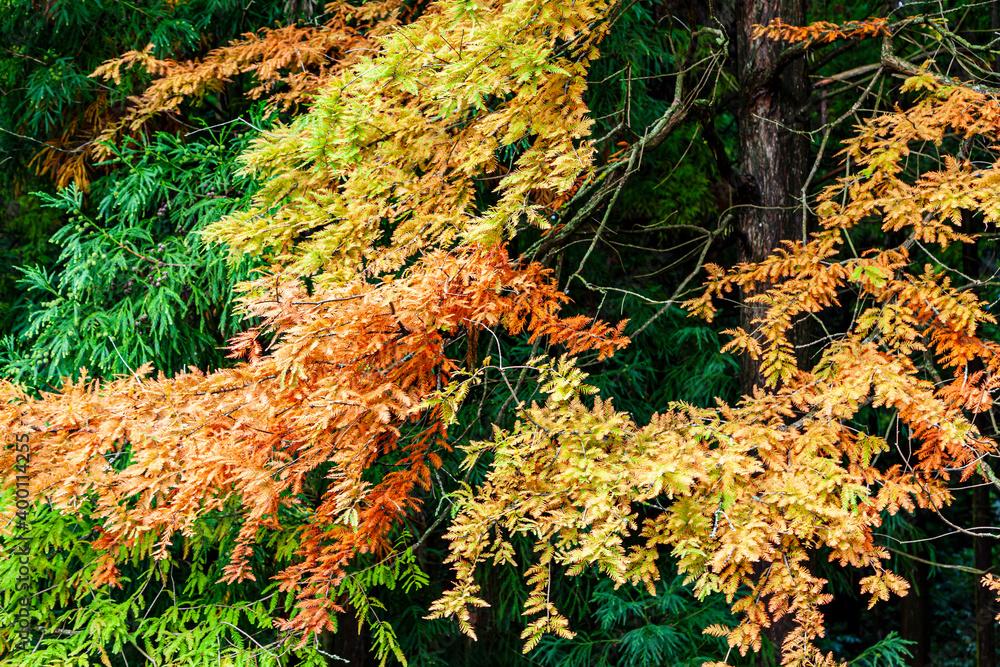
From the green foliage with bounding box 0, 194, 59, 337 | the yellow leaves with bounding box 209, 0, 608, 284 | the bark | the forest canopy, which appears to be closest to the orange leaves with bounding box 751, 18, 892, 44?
the forest canopy

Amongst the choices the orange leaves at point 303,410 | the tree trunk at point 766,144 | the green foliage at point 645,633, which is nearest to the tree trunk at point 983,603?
the green foliage at point 645,633

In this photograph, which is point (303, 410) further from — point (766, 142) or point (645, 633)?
point (645, 633)

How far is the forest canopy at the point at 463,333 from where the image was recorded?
9.49 feet

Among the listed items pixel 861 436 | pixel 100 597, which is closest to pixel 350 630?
pixel 100 597

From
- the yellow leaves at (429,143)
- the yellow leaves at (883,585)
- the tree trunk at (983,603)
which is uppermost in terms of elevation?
the yellow leaves at (429,143)

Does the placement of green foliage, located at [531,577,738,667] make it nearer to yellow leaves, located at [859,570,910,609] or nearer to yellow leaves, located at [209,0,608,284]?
yellow leaves, located at [859,570,910,609]

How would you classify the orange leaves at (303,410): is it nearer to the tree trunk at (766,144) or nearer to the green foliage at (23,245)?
the tree trunk at (766,144)

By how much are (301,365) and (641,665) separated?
3814mm

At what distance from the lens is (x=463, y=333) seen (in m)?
3.84

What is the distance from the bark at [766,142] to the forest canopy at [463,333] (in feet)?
0.08

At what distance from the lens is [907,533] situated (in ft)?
21.7

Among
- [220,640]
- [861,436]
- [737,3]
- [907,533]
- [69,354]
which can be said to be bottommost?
[907,533]

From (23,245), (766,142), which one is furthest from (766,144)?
(23,245)

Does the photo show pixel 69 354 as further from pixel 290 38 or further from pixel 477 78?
pixel 477 78
